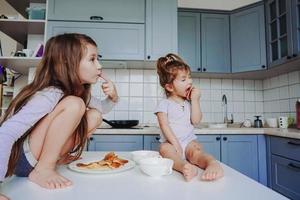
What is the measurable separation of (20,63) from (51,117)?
5.88 feet

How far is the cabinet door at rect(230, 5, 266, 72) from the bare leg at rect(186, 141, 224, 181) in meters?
1.48

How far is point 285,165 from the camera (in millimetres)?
1702

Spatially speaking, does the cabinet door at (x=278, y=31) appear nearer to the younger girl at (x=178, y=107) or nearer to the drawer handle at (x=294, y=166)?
the drawer handle at (x=294, y=166)

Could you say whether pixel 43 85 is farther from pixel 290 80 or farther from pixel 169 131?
pixel 290 80

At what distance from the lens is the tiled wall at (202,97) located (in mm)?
2359

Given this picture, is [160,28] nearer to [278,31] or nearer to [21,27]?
[278,31]

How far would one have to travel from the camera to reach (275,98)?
241 centimetres

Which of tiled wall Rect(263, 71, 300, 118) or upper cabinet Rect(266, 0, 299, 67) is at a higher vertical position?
upper cabinet Rect(266, 0, 299, 67)

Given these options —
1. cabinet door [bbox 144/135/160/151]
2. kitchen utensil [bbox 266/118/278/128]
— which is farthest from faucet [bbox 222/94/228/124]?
cabinet door [bbox 144/135/160/151]

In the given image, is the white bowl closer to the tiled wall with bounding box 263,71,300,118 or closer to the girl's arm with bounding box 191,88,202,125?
the girl's arm with bounding box 191,88,202,125

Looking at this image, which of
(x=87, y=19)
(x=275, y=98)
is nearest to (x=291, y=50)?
(x=275, y=98)

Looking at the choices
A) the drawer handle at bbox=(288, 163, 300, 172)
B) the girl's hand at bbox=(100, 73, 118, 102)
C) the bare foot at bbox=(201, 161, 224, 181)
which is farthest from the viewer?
the drawer handle at bbox=(288, 163, 300, 172)

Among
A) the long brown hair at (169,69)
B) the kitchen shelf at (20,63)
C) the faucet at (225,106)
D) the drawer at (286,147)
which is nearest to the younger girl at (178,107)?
the long brown hair at (169,69)

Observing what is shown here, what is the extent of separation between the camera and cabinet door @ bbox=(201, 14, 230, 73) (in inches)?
91.4
